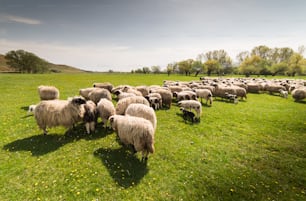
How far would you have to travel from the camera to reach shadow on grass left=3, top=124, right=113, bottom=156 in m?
7.09

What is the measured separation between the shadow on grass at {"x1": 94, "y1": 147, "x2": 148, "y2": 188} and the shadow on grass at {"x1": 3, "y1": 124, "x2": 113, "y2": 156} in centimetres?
181

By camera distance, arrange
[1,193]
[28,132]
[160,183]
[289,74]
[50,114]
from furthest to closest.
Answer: [289,74], [28,132], [50,114], [160,183], [1,193]

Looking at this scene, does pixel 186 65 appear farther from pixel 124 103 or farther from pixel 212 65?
pixel 124 103

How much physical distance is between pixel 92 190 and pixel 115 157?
1796 mm

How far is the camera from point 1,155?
21.8 ft

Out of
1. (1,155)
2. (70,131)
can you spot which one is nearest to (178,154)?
(70,131)

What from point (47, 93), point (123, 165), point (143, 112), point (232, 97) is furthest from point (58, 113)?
point (232, 97)

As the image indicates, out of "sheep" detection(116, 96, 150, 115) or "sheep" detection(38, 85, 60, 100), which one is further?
"sheep" detection(38, 85, 60, 100)

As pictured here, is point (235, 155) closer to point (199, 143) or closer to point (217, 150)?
point (217, 150)

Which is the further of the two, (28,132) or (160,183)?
(28,132)

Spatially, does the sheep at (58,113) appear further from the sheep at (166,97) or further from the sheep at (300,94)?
the sheep at (300,94)

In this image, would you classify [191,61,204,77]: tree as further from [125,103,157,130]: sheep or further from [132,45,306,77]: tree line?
[125,103,157,130]: sheep

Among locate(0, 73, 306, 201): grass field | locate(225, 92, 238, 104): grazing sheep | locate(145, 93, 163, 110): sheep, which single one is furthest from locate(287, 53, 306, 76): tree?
locate(145, 93, 163, 110): sheep

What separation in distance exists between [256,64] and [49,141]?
296 feet
